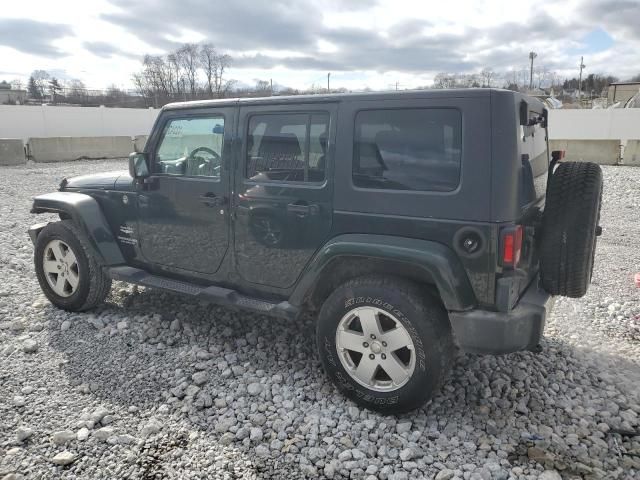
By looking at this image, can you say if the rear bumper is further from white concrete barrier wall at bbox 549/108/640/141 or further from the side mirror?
white concrete barrier wall at bbox 549/108/640/141

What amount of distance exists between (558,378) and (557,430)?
66cm

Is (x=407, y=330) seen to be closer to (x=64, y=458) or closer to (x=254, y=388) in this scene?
(x=254, y=388)

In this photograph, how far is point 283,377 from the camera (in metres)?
3.58

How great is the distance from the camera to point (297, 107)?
340 centimetres

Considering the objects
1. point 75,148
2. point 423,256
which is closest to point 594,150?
point 423,256

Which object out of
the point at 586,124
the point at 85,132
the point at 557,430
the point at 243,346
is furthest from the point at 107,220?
the point at 85,132

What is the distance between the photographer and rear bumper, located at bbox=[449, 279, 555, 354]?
2791mm

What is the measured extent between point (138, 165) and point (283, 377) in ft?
6.67

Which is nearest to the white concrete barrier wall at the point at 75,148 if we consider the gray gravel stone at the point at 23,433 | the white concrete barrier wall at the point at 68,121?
the white concrete barrier wall at the point at 68,121

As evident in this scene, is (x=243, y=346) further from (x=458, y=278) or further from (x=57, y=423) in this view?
(x=458, y=278)

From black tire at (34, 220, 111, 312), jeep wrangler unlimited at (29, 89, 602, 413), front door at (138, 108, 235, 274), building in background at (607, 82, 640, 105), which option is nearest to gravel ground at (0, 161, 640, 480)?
black tire at (34, 220, 111, 312)

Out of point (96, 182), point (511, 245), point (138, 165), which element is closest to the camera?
point (511, 245)

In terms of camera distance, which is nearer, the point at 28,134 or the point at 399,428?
the point at 399,428

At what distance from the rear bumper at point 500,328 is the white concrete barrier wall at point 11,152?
18.1 meters
